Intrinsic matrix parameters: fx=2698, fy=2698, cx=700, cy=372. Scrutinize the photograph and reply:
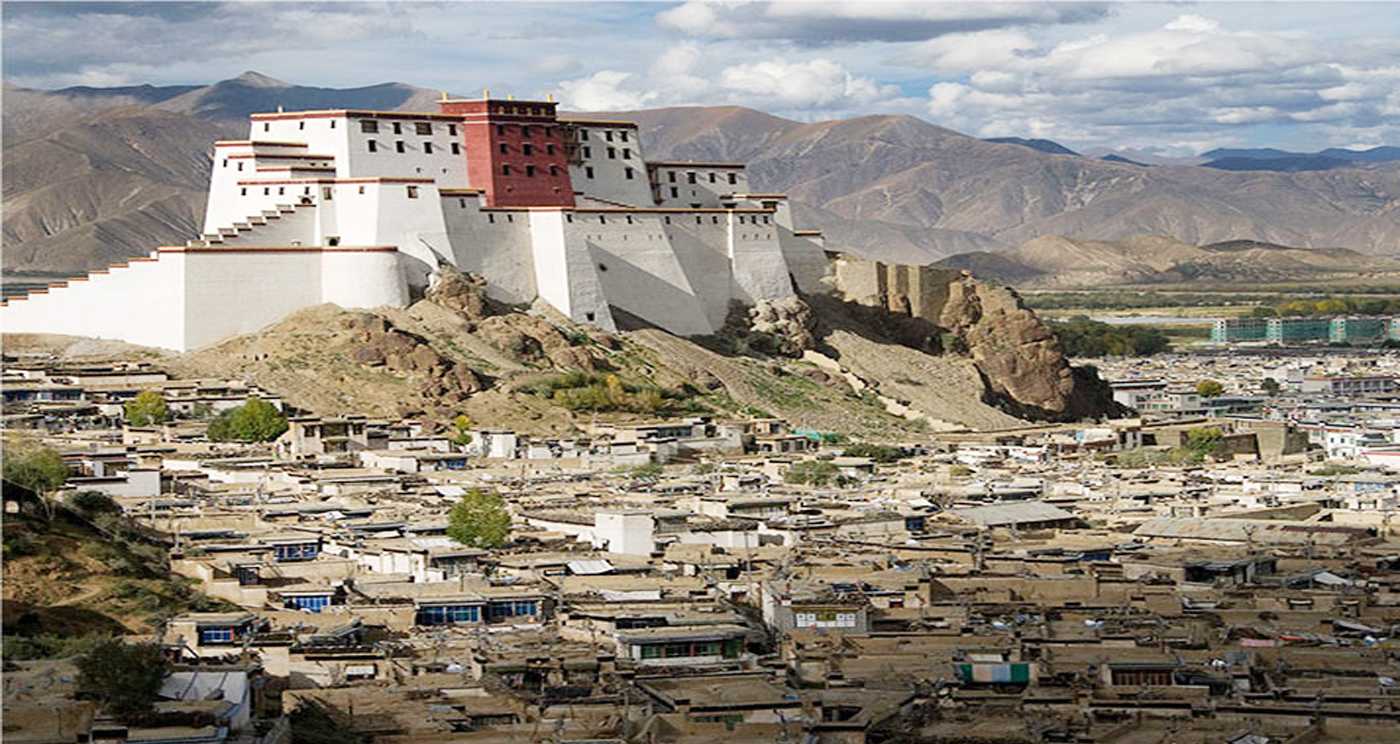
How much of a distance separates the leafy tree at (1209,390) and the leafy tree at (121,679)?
62.1 m

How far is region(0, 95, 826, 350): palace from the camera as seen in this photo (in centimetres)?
5962

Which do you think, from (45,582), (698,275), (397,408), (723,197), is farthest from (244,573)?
(723,197)

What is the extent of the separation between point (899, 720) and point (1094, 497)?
75.2 feet

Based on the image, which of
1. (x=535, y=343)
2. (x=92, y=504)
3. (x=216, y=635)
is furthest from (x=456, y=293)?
(x=216, y=635)

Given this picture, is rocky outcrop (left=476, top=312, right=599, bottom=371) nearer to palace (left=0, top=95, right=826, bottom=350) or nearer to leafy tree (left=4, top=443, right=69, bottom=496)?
palace (left=0, top=95, right=826, bottom=350)

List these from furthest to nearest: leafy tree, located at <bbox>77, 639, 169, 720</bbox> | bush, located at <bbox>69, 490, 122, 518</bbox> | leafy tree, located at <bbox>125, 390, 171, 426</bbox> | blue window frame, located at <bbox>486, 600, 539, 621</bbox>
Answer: leafy tree, located at <bbox>125, 390, 171, 426</bbox>, bush, located at <bbox>69, 490, 122, 518</bbox>, blue window frame, located at <bbox>486, 600, 539, 621</bbox>, leafy tree, located at <bbox>77, 639, 169, 720</bbox>

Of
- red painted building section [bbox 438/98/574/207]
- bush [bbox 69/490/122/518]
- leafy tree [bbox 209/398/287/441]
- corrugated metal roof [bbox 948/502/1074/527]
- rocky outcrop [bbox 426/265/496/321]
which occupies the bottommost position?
corrugated metal roof [bbox 948/502/1074/527]

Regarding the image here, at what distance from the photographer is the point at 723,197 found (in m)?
72.8

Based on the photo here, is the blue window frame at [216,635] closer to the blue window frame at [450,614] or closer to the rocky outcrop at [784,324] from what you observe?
the blue window frame at [450,614]

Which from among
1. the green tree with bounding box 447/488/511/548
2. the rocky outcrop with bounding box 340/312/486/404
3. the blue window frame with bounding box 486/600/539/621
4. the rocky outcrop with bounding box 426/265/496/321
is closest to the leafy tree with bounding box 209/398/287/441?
the rocky outcrop with bounding box 340/312/486/404

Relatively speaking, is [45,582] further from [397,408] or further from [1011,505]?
[397,408]

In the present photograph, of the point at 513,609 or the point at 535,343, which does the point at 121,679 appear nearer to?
the point at 513,609

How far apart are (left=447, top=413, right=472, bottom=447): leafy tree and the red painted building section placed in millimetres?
10129

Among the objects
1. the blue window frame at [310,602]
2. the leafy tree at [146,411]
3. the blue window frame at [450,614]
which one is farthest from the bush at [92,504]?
the leafy tree at [146,411]
